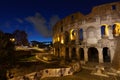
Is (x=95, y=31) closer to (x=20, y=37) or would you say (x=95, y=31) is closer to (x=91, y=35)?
(x=91, y=35)

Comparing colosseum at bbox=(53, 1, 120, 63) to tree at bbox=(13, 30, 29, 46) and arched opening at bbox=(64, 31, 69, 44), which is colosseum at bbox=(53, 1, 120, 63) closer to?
arched opening at bbox=(64, 31, 69, 44)

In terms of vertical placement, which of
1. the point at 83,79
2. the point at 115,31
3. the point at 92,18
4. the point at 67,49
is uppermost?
the point at 92,18

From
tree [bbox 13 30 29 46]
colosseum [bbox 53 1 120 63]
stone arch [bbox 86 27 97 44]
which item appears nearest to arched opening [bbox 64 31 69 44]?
colosseum [bbox 53 1 120 63]

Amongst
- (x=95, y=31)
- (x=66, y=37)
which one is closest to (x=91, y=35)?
(x=95, y=31)

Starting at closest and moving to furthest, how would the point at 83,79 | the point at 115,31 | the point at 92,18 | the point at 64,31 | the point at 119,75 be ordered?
the point at 83,79, the point at 119,75, the point at 92,18, the point at 115,31, the point at 64,31

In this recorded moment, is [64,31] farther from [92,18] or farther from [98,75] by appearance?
[98,75]

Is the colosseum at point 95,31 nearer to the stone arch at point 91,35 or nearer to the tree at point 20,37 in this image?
the stone arch at point 91,35

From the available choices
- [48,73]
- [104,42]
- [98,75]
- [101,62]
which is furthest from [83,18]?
[48,73]

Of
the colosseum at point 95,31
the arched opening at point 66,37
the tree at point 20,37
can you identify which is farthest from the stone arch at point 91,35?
the tree at point 20,37

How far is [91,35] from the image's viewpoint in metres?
23.8

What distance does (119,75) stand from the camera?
14203 mm

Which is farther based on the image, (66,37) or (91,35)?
(66,37)

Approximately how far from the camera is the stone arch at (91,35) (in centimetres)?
2336

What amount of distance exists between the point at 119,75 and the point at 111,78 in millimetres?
1591
